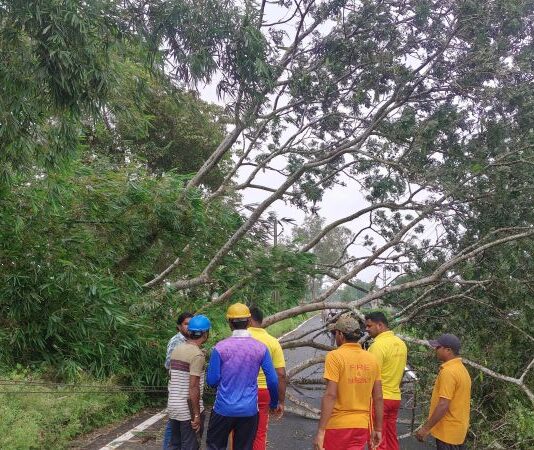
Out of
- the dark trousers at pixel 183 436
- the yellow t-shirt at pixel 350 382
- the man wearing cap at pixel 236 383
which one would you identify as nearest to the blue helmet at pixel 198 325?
the man wearing cap at pixel 236 383

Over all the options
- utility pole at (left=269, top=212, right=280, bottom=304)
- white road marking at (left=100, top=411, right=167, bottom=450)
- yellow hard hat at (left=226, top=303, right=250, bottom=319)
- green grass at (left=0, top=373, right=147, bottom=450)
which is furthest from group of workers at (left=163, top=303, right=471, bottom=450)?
utility pole at (left=269, top=212, right=280, bottom=304)

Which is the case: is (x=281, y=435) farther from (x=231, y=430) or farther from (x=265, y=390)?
(x=231, y=430)

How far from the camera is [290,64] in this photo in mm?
11148

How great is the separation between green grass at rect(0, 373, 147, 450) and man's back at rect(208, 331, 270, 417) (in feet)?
7.17

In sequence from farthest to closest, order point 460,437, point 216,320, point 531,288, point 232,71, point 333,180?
point 333,180
point 216,320
point 531,288
point 232,71
point 460,437

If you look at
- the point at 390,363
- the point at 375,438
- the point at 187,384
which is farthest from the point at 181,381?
the point at 390,363

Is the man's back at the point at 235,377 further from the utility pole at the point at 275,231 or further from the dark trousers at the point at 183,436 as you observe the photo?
the utility pole at the point at 275,231

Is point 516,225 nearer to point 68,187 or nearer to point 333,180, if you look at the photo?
point 333,180

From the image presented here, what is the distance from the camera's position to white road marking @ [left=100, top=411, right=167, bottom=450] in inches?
267

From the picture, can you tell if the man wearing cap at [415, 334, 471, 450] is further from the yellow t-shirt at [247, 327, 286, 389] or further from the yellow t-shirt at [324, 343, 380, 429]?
the yellow t-shirt at [247, 327, 286, 389]

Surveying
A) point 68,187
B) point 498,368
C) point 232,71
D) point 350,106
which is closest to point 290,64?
point 350,106

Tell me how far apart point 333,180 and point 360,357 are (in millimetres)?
8042

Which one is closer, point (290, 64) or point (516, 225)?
point (516, 225)

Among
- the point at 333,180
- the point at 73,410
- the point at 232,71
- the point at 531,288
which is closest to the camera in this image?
the point at 232,71
